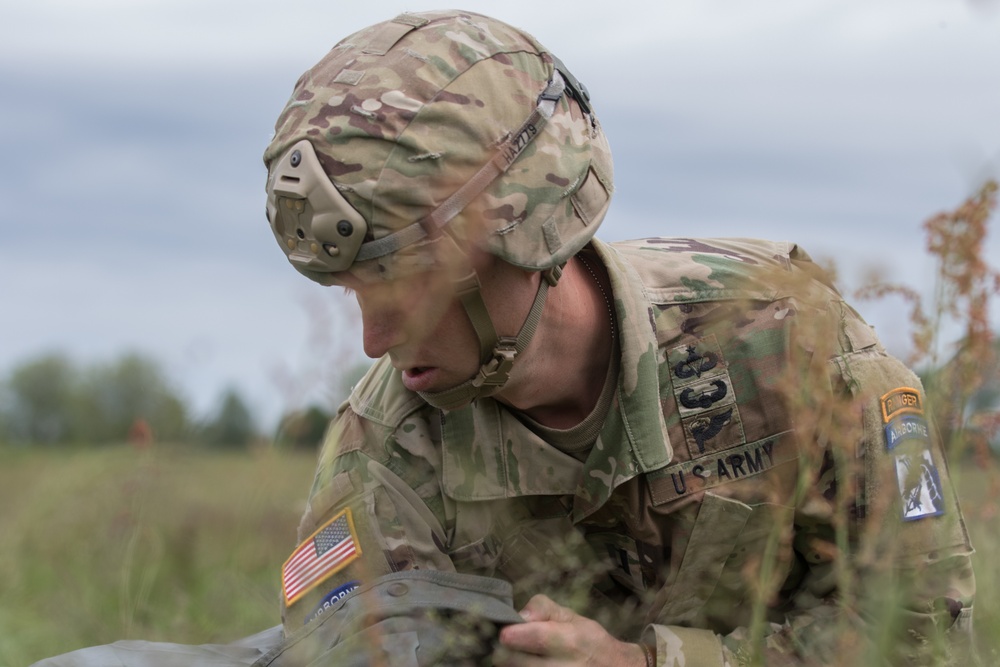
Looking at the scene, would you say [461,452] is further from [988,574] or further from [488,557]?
[988,574]

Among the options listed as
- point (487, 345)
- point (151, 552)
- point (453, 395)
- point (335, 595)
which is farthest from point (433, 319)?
point (151, 552)

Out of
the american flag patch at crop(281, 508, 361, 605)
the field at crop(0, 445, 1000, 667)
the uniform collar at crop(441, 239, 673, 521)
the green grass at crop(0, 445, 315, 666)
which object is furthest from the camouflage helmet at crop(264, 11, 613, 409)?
A: the green grass at crop(0, 445, 315, 666)

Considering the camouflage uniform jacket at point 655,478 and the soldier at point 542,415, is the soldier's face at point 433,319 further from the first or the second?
the camouflage uniform jacket at point 655,478

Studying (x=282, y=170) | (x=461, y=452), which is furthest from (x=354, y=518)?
(x=282, y=170)

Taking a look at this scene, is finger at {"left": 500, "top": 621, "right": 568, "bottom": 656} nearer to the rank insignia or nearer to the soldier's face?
the soldier's face

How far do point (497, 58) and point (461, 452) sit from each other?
1.12 m

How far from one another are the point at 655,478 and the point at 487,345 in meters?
0.70

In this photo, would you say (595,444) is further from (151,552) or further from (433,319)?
(151,552)

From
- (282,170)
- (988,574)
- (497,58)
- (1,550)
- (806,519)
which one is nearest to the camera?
(282,170)

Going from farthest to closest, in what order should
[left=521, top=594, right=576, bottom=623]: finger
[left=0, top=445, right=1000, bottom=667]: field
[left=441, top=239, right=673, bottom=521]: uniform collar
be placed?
[left=0, top=445, right=1000, bottom=667]: field, [left=441, top=239, right=673, bottom=521]: uniform collar, [left=521, top=594, right=576, bottom=623]: finger

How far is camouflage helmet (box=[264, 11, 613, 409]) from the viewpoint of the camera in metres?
2.56

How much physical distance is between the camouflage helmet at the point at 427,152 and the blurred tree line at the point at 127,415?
1.45 ft

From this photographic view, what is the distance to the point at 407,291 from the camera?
2633mm

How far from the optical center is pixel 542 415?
331 centimetres
